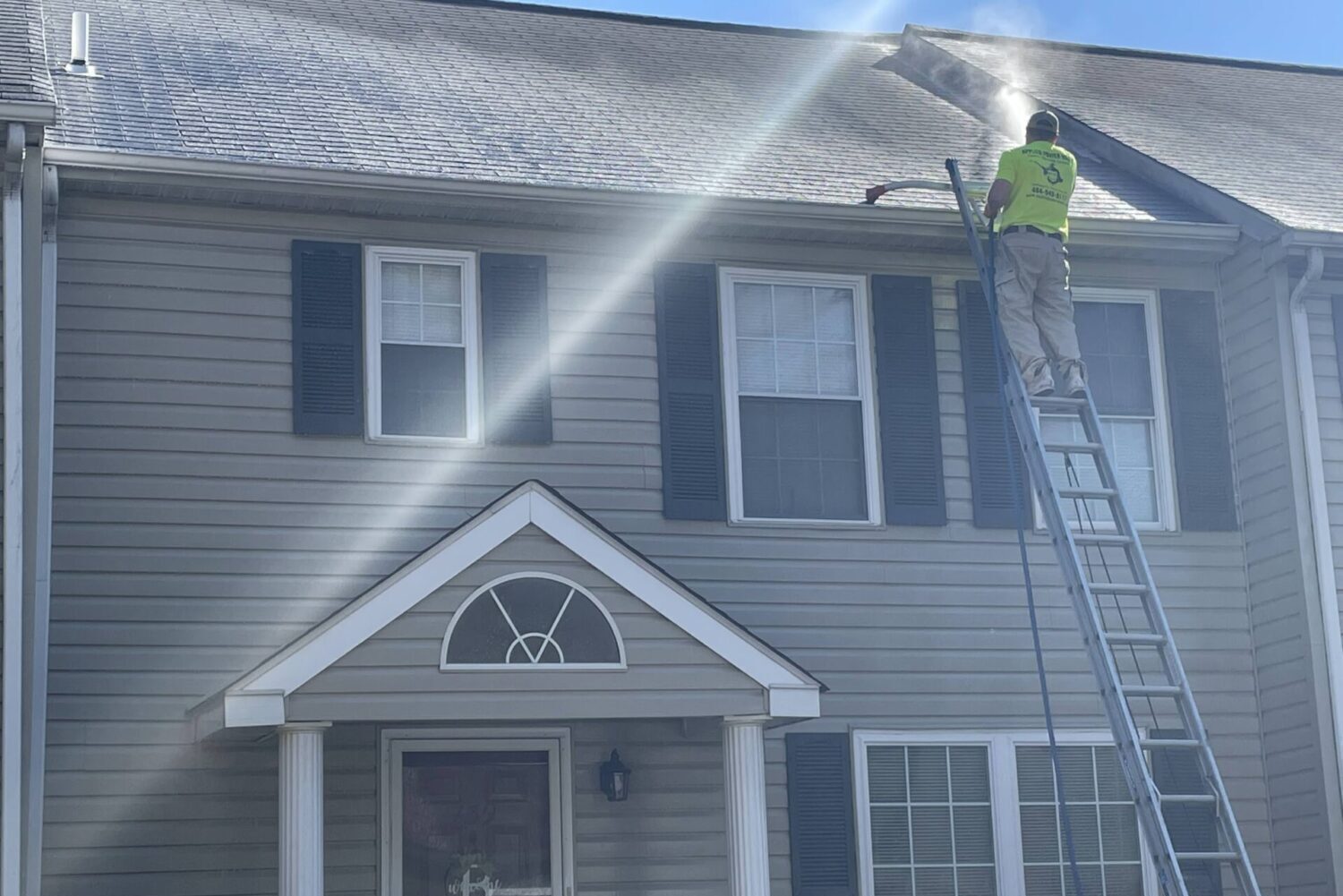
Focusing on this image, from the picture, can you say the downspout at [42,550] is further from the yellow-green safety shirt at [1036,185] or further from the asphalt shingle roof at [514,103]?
the yellow-green safety shirt at [1036,185]

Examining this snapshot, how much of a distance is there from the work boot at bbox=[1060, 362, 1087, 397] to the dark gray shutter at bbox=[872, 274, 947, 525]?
1279 millimetres

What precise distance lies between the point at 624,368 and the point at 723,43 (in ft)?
16.3

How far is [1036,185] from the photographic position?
32.3 ft

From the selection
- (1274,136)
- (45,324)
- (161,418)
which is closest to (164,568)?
(161,418)

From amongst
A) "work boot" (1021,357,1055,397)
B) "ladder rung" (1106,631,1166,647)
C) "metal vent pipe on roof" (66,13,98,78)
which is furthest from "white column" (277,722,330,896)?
"metal vent pipe on roof" (66,13,98,78)

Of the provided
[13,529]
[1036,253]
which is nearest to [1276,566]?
[1036,253]

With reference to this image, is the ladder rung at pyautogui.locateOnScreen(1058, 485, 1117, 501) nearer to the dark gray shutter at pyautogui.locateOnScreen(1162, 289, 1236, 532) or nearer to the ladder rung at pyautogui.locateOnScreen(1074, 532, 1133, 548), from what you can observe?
the ladder rung at pyautogui.locateOnScreen(1074, 532, 1133, 548)

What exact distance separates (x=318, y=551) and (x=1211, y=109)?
8.33 metres

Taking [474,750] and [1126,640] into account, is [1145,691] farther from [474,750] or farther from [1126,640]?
[474,750]

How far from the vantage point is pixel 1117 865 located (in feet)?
35.5

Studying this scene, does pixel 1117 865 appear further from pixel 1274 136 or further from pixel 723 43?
pixel 723 43

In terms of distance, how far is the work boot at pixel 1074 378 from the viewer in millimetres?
9828

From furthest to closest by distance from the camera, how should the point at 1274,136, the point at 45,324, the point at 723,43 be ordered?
the point at 723,43
the point at 1274,136
the point at 45,324

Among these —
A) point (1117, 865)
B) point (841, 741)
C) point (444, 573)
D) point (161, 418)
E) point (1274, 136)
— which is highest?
point (1274, 136)
